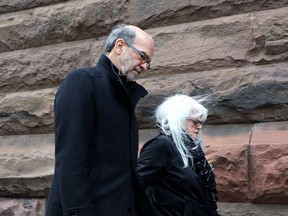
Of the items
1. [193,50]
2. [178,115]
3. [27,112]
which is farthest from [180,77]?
[27,112]

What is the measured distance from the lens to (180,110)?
10.6ft

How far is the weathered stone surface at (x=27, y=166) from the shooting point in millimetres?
4250

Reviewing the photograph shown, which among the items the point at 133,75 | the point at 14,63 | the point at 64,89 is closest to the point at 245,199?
the point at 133,75

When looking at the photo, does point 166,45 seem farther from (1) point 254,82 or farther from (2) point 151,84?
(1) point 254,82

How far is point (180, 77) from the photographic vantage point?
151 inches

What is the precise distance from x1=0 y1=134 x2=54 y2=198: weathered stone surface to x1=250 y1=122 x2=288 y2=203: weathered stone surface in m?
1.47

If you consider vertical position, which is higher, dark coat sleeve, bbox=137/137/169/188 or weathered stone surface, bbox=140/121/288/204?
dark coat sleeve, bbox=137/137/169/188

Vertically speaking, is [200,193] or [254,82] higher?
[254,82]

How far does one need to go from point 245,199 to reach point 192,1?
4.14ft

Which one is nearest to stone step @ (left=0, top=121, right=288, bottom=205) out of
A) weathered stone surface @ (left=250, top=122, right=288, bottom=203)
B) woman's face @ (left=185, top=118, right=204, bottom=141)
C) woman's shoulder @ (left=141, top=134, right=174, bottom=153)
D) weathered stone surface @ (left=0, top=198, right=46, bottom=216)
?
weathered stone surface @ (left=250, top=122, right=288, bottom=203)

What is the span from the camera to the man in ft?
7.51

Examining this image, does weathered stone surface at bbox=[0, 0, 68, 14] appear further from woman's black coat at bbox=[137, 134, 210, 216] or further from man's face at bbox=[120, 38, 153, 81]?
man's face at bbox=[120, 38, 153, 81]

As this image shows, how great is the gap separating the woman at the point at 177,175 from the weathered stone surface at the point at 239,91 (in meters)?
0.52

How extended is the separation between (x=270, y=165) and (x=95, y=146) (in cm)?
128
